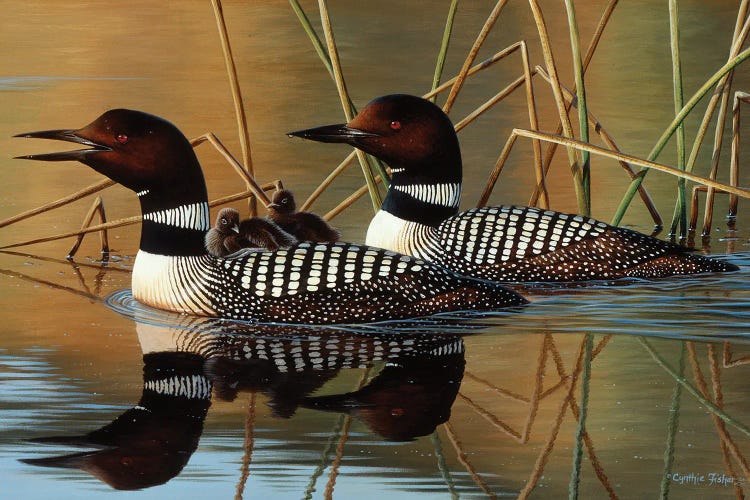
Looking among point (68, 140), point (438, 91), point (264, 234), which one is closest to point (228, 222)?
point (264, 234)

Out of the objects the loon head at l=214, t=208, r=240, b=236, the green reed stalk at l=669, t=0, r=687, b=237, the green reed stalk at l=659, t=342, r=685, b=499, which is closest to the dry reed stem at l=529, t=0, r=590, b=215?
the green reed stalk at l=669, t=0, r=687, b=237

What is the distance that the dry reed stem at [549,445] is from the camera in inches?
127

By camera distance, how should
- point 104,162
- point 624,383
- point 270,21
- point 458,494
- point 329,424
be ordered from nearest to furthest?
point 458,494 < point 329,424 < point 624,383 < point 104,162 < point 270,21

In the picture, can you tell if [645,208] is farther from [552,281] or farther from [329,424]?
[329,424]

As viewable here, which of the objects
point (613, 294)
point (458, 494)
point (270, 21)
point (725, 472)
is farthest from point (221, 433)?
point (270, 21)

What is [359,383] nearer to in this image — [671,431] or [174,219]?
[671,431]

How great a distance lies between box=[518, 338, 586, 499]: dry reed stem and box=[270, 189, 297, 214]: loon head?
189 cm

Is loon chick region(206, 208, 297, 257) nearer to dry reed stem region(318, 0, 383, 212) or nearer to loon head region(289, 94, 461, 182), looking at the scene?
loon head region(289, 94, 461, 182)

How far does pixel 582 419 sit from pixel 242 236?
7.16 ft

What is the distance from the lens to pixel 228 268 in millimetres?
5047

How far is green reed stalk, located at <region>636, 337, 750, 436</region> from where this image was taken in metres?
3.76

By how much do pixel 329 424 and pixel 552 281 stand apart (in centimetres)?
226

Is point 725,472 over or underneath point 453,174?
underneath

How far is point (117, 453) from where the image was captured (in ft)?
11.3
